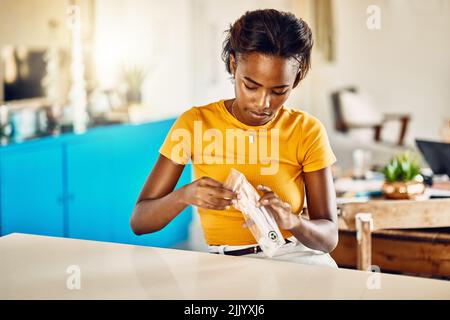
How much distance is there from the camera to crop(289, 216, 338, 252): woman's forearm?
191 cm

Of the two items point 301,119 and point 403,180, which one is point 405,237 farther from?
point 301,119

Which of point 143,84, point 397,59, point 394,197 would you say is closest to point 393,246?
point 394,197

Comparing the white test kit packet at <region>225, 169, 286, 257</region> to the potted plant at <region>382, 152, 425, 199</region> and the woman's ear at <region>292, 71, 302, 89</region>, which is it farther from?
the potted plant at <region>382, 152, 425, 199</region>

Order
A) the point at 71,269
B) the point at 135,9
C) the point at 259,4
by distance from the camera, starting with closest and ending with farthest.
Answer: the point at 71,269 < the point at 135,9 < the point at 259,4

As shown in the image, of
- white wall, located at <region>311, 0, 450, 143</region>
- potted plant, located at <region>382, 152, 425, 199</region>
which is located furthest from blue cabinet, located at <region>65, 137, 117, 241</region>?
white wall, located at <region>311, 0, 450, 143</region>

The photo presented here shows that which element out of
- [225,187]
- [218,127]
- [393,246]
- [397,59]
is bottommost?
[393,246]

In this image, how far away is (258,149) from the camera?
217 cm

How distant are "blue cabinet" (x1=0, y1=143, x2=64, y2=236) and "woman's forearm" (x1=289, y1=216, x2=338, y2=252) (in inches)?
92.0

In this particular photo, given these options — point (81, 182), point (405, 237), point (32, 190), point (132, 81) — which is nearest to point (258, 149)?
point (405, 237)

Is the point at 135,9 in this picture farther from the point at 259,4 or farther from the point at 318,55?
the point at 318,55

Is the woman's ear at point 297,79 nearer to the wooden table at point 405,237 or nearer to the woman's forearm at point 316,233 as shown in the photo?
the woman's forearm at point 316,233

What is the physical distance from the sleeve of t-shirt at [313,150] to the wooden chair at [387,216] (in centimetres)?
76

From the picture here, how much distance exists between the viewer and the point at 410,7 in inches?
362

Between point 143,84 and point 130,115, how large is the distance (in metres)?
0.54
